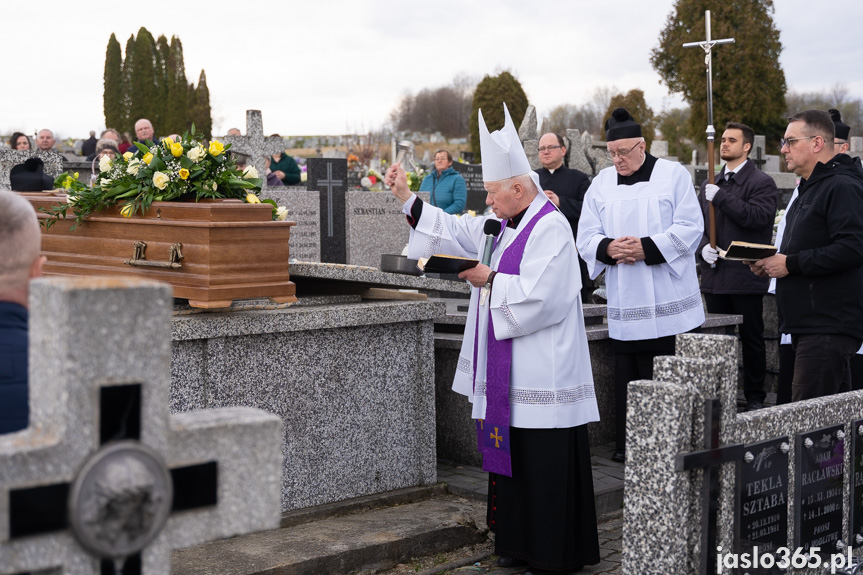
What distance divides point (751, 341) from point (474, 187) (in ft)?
41.9

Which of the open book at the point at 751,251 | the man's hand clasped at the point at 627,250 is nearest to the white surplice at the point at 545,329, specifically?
the open book at the point at 751,251

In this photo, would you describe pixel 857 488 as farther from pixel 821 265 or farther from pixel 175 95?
pixel 175 95

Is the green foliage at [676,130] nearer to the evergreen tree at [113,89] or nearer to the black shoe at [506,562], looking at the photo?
the evergreen tree at [113,89]

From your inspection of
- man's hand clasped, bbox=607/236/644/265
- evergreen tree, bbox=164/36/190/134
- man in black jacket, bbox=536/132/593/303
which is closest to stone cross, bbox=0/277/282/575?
man's hand clasped, bbox=607/236/644/265

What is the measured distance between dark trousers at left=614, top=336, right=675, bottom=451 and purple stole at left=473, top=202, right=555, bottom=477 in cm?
190

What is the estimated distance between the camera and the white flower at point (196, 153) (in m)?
4.70

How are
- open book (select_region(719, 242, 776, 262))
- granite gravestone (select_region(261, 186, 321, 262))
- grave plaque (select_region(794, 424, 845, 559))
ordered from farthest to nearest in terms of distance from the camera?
granite gravestone (select_region(261, 186, 321, 262))
open book (select_region(719, 242, 776, 262))
grave plaque (select_region(794, 424, 845, 559))

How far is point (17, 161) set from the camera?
7738 mm

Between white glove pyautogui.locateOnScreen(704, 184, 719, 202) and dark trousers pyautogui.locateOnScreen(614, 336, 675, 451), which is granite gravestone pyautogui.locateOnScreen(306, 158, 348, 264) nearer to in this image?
white glove pyautogui.locateOnScreen(704, 184, 719, 202)

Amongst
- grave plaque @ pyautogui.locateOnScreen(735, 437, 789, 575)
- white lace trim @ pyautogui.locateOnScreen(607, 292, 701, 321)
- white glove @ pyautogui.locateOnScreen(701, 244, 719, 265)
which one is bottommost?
grave plaque @ pyautogui.locateOnScreen(735, 437, 789, 575)

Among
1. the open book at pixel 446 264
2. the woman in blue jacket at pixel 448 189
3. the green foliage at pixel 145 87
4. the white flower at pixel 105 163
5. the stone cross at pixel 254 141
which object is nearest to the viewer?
the open book at pixel 446 264

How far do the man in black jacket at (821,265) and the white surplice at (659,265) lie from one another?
1.09 m

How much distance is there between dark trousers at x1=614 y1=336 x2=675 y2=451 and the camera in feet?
20.9

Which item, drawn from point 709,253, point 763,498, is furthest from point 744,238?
point 763,498
